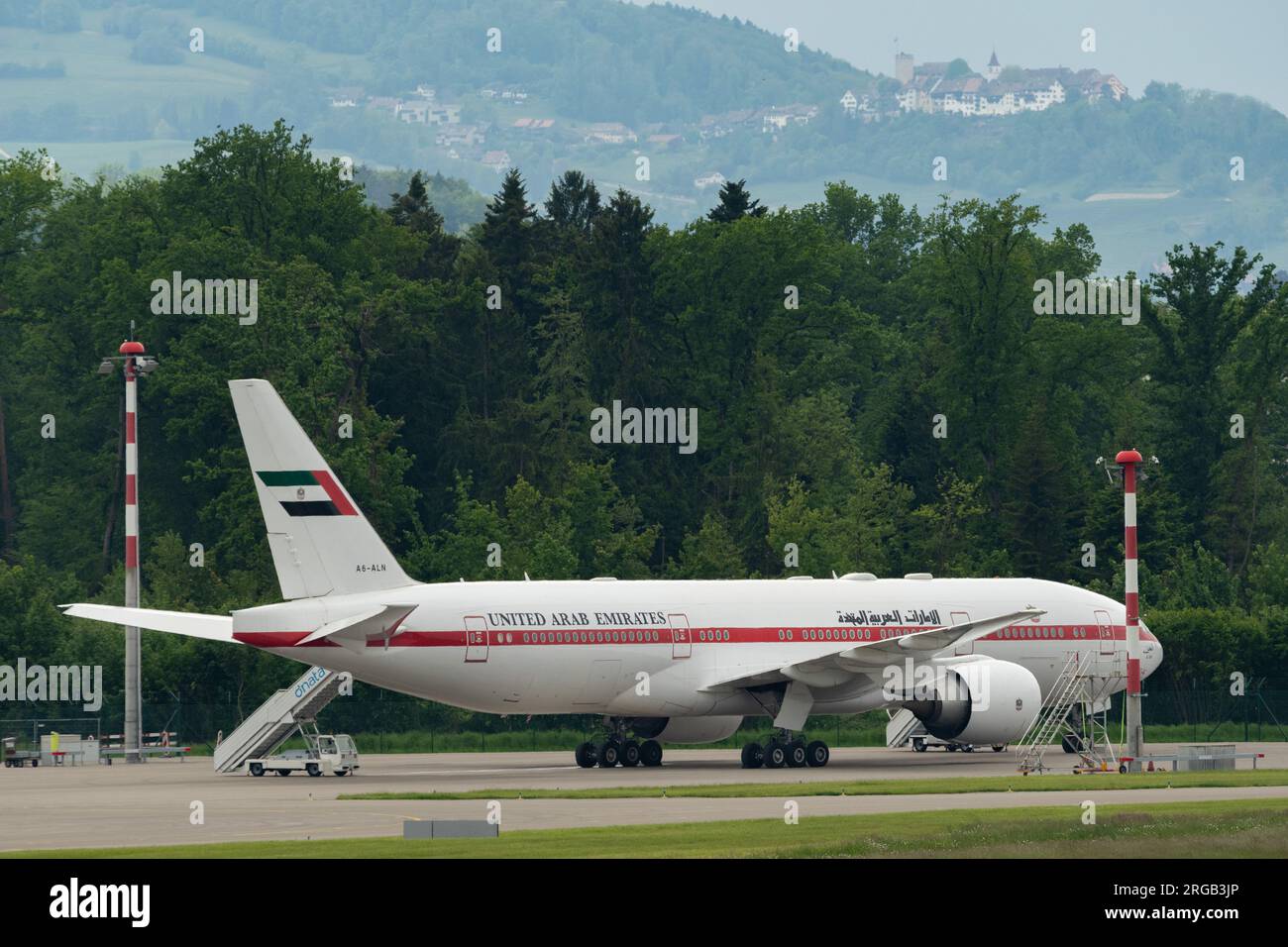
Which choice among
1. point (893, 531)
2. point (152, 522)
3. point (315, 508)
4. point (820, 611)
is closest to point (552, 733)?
point (820, 611)

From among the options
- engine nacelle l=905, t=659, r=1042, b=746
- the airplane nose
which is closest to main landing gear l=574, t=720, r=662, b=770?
engine nacelle l=905, t=659, r=1042, b=746

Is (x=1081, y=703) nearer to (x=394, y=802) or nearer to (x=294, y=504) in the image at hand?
(x=294, y=504)

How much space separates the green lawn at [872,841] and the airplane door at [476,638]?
16.6m

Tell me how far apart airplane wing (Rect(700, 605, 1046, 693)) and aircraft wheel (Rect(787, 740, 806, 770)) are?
1534 millimetres

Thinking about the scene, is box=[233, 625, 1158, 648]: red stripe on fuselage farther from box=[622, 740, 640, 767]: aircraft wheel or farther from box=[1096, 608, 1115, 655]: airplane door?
box=[622, 740, 640, 767]: aircraft wheel

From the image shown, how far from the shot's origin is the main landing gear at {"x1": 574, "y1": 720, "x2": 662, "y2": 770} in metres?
53.8

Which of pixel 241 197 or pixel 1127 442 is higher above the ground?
pixel 241 197

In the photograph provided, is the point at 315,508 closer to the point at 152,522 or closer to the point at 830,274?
the point at 152,522

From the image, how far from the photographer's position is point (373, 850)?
94.5 ft

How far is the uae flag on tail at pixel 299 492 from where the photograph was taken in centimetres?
4847

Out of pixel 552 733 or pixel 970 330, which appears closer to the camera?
pixel 552 733

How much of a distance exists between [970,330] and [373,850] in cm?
7941

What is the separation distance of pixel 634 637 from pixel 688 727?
3.85 metres

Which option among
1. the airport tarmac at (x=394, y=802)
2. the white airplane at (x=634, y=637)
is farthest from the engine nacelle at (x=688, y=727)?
the airport tarmac at (x=394, y=802)
